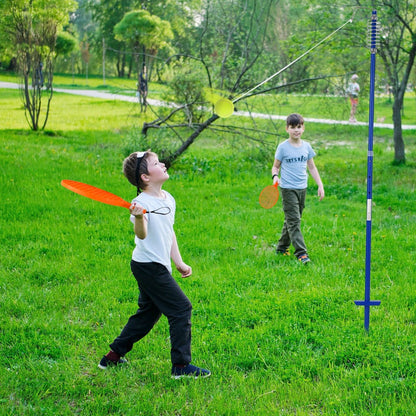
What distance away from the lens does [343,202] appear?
741cm

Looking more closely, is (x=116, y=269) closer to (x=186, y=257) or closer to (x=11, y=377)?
(x=186, y=257)

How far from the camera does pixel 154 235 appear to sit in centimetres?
299

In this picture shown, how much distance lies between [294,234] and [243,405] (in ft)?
8.19

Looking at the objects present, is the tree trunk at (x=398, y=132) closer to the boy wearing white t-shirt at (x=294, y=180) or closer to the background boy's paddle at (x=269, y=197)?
the boy wearing white t-shirt at (x=294, y=180)

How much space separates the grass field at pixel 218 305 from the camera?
2.99 m

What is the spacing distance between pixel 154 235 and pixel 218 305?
4.39 ft

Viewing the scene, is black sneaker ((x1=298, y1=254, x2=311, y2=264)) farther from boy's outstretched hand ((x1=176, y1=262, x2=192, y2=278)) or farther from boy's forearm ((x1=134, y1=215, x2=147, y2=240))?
boy's forearm ((x1=134, y1=215, x2=147, y2=240))

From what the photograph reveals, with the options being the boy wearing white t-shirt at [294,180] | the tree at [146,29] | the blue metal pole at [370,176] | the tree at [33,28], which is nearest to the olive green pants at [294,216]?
the boy wearing white t-shirt at [294,180]

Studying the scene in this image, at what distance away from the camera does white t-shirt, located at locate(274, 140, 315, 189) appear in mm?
5180

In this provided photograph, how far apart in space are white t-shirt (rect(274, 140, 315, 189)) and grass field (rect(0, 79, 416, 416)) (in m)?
0.76

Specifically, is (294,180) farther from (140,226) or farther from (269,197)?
(140,226)

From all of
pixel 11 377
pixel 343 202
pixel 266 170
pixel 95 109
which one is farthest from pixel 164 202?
pixel 95 109

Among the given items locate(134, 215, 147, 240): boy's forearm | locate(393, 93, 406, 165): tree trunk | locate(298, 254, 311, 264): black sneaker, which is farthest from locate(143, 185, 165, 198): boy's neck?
locate(393, 93, 406, 165): tree trunk

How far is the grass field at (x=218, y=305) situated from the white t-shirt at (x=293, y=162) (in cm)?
76
